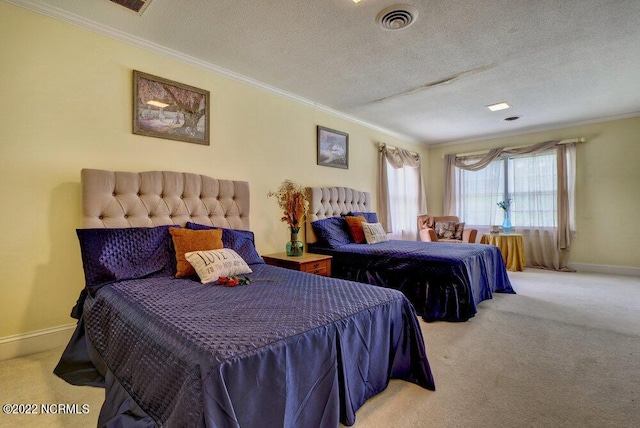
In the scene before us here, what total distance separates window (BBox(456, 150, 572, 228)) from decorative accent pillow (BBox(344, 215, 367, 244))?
319 cm

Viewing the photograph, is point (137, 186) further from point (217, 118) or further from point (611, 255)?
point (611, 255)

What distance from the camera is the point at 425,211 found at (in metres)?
6.27

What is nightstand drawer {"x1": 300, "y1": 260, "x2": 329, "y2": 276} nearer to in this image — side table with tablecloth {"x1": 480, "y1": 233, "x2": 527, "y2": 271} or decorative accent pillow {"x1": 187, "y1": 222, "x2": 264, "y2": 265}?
decorative accent pillow {"x1": 187, "y1": 222, "x2": 264, "y2": 265}

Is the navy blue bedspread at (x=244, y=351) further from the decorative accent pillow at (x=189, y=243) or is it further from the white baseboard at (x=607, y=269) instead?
the white baseboard at (x=607, y=269)

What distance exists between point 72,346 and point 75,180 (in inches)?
47.2

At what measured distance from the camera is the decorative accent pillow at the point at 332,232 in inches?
148

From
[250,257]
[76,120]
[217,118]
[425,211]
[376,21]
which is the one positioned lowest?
[250,257]

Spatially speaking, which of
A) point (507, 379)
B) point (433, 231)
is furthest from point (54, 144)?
point (433, 231)

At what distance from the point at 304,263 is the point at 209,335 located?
186 centimetres

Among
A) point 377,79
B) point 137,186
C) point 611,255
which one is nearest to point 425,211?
point 611,255

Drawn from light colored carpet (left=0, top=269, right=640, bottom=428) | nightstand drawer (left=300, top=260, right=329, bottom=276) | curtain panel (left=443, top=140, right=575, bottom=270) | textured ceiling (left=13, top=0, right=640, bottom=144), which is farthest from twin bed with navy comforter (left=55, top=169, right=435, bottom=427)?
curtain panel (left=443, top=140, right=575, bottom=270)

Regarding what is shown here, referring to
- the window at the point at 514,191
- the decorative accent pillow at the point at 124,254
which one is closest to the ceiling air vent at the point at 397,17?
the decorative accent pillow at the point at 124,254

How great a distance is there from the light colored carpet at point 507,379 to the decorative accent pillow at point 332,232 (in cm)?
146

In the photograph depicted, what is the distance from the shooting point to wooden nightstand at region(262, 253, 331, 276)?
9.81ft
